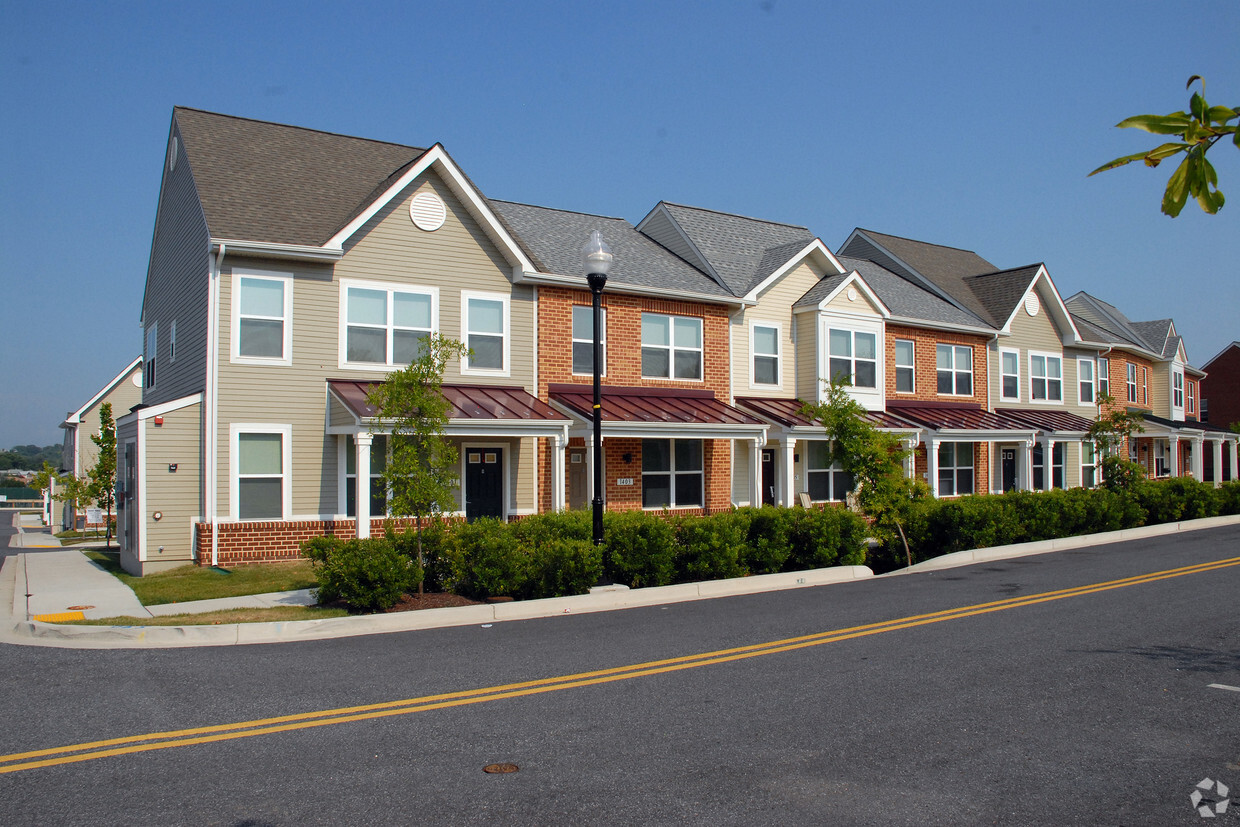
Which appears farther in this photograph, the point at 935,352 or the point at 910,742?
the point at 935,352

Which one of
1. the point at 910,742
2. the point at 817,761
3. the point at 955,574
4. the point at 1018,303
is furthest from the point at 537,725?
the point at 1018,303

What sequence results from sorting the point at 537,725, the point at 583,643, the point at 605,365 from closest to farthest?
the point at 537,725
the point at 583,643
the point at 605,365

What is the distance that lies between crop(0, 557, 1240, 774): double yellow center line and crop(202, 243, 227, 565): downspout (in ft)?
36.9

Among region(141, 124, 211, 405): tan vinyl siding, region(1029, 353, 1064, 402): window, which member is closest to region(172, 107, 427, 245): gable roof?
region(141, 124, 211, 405): tan vinyl siding

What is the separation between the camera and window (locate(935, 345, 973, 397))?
29094mm

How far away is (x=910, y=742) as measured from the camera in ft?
19.9

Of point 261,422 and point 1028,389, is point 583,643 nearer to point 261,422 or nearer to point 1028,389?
point 261,422

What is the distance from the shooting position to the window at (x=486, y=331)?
19.8m

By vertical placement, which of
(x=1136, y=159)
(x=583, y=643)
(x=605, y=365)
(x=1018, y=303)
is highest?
(x=1018, y=303)

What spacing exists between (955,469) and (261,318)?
2201 centimetres

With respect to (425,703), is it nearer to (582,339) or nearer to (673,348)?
(582,339)

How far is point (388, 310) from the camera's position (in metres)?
18.8

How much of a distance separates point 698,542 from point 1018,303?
21921 mm

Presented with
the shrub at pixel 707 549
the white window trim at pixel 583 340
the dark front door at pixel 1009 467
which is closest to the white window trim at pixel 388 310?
the white window trim at pixel 583 340
